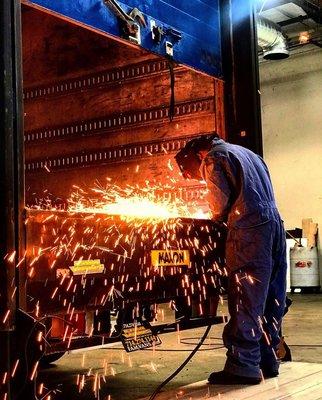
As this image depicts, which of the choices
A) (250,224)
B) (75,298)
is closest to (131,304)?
(75,298)

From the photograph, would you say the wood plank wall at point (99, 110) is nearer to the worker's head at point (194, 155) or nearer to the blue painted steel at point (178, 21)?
the blue painted steel at point (178, 21)

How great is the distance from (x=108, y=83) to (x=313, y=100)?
991 cm

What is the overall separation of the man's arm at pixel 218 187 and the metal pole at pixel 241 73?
4.25ft

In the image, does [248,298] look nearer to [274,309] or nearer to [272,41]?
[274,309]

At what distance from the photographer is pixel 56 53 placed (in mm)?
6289

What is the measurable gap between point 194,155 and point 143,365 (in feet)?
7.58

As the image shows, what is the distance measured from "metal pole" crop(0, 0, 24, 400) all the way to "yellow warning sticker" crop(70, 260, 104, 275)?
37cm

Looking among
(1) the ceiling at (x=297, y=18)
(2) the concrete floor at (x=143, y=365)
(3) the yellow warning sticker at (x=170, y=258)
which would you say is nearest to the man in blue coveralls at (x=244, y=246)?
(3) the yellow warning sticker at (x=170, y=258)

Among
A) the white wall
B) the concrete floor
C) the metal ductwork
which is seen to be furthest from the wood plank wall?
the white wall

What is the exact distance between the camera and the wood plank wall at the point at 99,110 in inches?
214

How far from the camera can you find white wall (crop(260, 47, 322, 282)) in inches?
586

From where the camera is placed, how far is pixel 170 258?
167 inches

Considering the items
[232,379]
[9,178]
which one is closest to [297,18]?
[232,379]

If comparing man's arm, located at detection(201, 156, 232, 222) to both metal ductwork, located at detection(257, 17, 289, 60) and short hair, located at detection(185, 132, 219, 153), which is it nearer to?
short hair, located at detection(185, 132, 219, 153)
